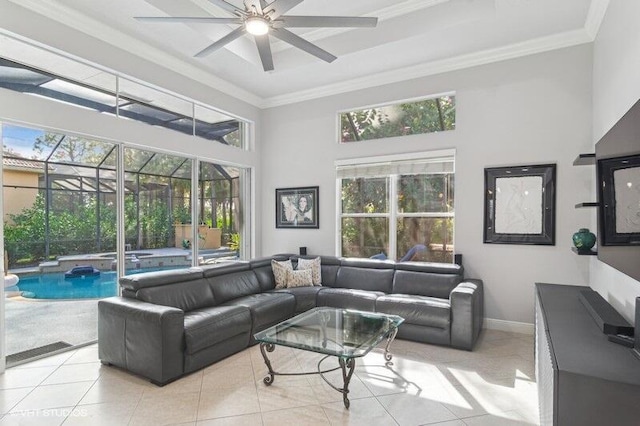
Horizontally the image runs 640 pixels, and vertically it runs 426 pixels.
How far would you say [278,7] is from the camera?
2514 millimetres

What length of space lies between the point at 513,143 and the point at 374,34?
2.15m

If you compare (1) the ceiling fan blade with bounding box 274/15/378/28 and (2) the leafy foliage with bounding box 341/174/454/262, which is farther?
(2) the leafy foliage with bounding box 341/174/454/262

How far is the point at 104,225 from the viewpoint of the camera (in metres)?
3.99

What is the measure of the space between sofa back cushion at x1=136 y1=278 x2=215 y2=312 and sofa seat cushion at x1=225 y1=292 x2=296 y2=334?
0.29 m

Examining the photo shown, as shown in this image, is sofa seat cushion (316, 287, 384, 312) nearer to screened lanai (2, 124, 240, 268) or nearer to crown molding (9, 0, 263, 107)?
screened lanai (2, 124, 240, 268)

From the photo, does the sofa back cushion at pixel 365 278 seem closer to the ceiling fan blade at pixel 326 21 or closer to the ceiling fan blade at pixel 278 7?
the ceiling fan blade at pixel 326 21

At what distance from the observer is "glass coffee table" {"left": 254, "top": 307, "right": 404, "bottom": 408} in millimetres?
2604

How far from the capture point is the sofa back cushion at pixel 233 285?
13.6ft

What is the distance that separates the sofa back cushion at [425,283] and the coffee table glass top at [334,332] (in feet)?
3.80

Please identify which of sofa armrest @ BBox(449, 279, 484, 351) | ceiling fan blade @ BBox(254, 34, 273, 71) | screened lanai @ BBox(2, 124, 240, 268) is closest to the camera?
ceiling fan blade @ BBox(254, 34, 273, 71)

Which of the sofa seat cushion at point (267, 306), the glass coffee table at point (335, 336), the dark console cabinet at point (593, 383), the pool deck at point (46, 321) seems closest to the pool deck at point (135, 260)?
the pool deck at point (46, 321)

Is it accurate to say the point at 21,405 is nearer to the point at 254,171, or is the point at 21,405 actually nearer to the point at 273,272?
the point at 273,272

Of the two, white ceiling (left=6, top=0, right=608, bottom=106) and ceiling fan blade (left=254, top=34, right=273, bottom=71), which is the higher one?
white ceiling (left=6, top=0, right=608, bottom=106)

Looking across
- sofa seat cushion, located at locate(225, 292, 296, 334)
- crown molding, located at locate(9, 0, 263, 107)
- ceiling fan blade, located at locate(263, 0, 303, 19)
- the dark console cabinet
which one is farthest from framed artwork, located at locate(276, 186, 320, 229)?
the dark console cabinet
